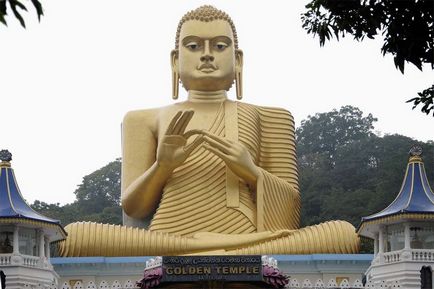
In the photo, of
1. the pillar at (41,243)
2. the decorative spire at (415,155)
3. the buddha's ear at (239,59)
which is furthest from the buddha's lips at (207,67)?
the pillar at (41,243)

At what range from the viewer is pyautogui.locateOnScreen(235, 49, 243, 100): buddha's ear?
2266cm

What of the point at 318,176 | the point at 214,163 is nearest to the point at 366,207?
the point at 318,176

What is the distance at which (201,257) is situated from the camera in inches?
712

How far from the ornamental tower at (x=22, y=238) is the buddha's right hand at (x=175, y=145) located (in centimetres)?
204

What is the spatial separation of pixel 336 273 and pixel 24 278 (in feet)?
16.4

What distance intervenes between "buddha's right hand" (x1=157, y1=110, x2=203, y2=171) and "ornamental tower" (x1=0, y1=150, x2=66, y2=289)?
2.04m

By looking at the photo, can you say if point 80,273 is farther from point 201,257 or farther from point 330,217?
A: point 330,217

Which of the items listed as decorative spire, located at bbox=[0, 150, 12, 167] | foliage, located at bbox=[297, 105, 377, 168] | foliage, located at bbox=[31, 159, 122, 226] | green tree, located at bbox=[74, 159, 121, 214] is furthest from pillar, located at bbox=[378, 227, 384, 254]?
foliage, located at bbox=[297, 105, 377, 168]

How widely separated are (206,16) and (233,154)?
319 cm

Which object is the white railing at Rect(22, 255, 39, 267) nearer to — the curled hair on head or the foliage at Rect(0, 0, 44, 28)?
the curled hair on head

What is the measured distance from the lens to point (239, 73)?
22750mm

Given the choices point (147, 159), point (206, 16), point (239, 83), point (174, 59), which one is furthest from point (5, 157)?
point (239, 83)

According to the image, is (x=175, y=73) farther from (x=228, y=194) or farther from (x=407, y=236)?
(x=407, y=236)

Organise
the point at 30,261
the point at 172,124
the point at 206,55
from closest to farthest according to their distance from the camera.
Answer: the point at 30,261, the point at 172,124, the point at 206,55
